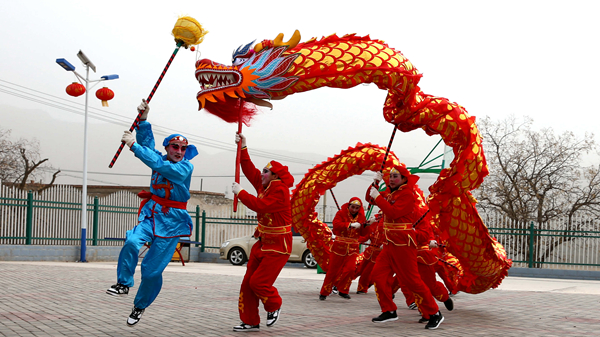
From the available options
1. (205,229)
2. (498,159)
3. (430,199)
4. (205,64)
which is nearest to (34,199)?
(205,229)

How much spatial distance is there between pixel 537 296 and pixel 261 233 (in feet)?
19.7

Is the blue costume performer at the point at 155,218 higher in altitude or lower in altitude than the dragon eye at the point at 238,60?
lower

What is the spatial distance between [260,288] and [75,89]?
12.0 metres

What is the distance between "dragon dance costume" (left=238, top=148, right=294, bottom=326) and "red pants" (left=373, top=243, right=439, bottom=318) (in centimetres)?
122

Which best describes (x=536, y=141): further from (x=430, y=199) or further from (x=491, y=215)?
(x=430, y=199)

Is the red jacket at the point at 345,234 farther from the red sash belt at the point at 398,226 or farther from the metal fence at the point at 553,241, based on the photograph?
the metal fence at the point at 553,241

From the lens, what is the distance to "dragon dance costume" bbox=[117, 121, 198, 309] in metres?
5.43

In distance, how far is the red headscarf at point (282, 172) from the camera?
612 centimetres

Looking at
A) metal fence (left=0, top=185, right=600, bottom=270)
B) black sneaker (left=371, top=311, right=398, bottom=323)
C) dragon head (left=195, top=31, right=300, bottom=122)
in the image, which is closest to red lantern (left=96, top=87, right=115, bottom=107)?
metal fence (left=0, top=185, right=600, bottom=270)

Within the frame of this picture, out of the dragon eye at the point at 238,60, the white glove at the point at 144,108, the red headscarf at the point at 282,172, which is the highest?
the dragon eye at the point at 238,60

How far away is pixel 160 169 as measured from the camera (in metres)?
5.50

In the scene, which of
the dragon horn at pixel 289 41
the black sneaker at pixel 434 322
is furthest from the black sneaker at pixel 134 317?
the dragon horn at pixel 289 41

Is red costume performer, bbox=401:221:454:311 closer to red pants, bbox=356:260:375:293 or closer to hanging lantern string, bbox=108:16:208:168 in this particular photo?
red pants, bbox=356:260:375:293

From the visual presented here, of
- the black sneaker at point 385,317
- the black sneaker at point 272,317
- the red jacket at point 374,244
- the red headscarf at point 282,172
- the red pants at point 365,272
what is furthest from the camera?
the red pants at point 365,272
